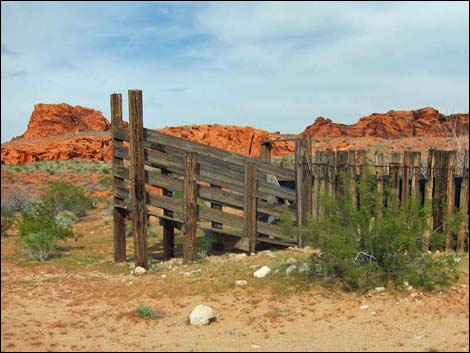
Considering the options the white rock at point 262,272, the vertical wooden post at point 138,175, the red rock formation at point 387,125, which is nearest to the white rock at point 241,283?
the white rock at point 262,272

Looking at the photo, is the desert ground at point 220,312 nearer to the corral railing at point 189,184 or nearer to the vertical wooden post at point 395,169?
the corral railing at point 189,184

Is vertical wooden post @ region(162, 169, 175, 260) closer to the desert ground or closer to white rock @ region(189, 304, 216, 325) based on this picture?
the desert ground

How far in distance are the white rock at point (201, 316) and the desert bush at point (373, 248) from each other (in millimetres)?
1989

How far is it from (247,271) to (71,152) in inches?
1551

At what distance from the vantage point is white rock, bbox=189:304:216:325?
20.2 ft

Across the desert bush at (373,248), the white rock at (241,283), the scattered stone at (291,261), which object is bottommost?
the white rock at (241,283)

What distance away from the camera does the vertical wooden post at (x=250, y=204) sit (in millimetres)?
10055

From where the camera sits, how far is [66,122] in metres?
47.8

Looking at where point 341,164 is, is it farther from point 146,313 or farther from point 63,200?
point 63,200

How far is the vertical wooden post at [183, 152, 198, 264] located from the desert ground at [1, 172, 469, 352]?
367mm

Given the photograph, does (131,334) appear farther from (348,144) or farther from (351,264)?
(348,144)

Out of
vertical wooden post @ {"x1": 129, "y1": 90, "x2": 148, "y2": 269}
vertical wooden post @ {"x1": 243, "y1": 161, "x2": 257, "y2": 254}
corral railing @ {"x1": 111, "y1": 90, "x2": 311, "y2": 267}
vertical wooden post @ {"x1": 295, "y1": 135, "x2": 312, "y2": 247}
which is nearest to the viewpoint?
vertical wooden post @ {"x1": 129, "y1": 90, "x2": 148, "y2": 269}

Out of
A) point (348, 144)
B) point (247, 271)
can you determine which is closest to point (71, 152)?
point (348, 144)

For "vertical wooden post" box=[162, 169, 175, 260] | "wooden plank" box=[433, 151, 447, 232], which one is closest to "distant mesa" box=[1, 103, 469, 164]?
"vertical wooden post" box=[162, 169, 175, 260]
